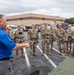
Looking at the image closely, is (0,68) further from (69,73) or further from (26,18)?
(26,18)

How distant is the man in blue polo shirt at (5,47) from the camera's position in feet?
16.4

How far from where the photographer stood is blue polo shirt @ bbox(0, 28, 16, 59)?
5.00m

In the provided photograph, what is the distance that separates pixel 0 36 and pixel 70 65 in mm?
1377

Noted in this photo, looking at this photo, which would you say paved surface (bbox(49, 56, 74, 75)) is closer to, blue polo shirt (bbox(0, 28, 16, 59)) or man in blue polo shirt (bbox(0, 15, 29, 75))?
man in blue polo shirt (bbox(0, 15, 29, 75))

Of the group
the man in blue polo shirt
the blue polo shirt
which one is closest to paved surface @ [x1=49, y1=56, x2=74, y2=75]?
the man in blue polo shirt

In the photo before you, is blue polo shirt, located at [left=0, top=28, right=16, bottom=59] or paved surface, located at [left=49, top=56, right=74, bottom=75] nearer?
paved surface, located at [left=49, top=56, right=74, bottom=75]

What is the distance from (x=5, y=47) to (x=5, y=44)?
0.24ft

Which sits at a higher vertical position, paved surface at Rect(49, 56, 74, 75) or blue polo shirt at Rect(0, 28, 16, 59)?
blue polo shirt at Rect(0, 28, 16, 59)

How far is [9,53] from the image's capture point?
521 centimetres

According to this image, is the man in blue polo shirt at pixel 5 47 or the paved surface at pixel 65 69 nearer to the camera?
the paved surface at pixel 65 69

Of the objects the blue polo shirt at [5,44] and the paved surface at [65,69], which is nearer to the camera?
the paved surface at [65,69]

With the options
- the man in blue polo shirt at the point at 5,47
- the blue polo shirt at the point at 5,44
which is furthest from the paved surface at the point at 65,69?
the blue polo shirt at the point at 5,44

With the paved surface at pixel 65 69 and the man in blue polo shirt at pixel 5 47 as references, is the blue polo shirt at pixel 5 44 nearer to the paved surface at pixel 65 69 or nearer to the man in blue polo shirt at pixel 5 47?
the man in blue polo shirt at pixel 5 47

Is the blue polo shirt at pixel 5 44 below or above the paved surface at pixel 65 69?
above
